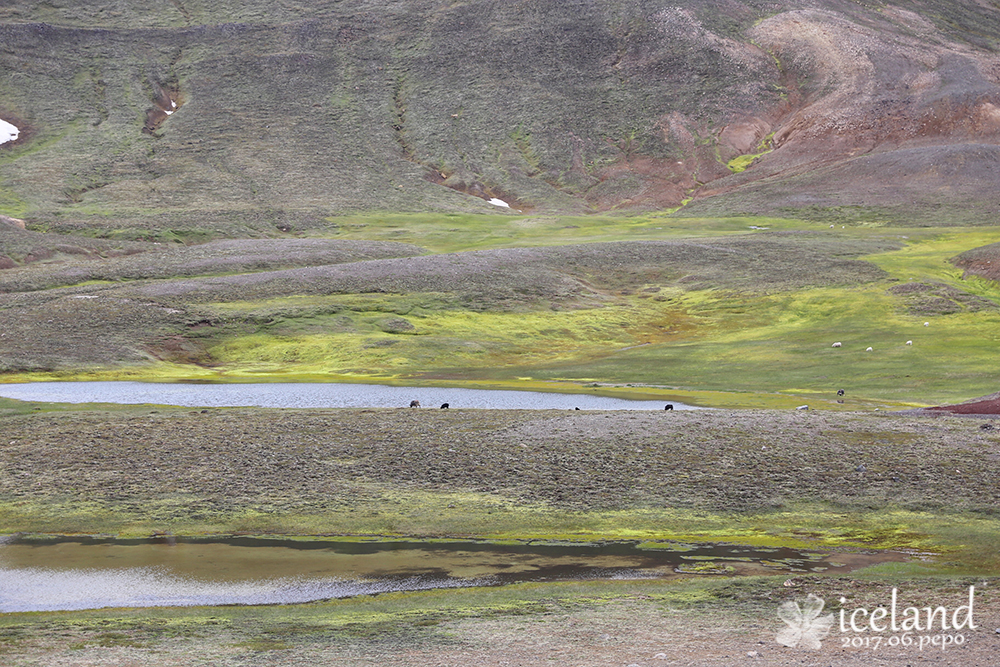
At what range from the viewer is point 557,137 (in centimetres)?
18238

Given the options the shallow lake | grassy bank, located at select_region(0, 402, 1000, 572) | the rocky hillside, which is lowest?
grassy bank, located at select_region(0, 402, 1000, 572)

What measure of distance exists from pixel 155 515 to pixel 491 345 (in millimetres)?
44535

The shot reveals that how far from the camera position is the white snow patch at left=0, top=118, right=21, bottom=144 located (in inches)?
6703

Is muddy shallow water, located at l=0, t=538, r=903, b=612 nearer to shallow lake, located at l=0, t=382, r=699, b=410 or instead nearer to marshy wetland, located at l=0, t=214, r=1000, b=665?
marshy wetland, located at l=0, t=214, r=1000, b=665

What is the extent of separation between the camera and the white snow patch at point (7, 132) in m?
170

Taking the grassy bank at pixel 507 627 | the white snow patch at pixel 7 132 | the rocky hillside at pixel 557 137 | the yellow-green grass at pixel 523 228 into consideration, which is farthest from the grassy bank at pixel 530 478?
the white snow patch at pixel 7 132

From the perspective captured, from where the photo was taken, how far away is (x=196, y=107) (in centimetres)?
18838

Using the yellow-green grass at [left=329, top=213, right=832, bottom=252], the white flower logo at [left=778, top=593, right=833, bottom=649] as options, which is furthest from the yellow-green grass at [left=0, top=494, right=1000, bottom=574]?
the yellow-green grass at [left=329, top=213, right=832, bottom=252]

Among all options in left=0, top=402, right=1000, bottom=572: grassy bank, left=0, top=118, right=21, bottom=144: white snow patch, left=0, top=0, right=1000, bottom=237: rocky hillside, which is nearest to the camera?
left=0, top=402, right=1000, bottom=572: grassy bank

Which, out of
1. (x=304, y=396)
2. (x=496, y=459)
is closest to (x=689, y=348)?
(x=304, y=396)

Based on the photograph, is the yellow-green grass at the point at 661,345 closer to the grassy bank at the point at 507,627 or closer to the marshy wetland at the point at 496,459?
the marshy wetland at the point at 496,459

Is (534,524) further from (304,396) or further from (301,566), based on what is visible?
(304,396)

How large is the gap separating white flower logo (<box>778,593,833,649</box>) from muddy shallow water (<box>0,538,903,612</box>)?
140 inches

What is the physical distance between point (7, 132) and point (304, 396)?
14644 cm
